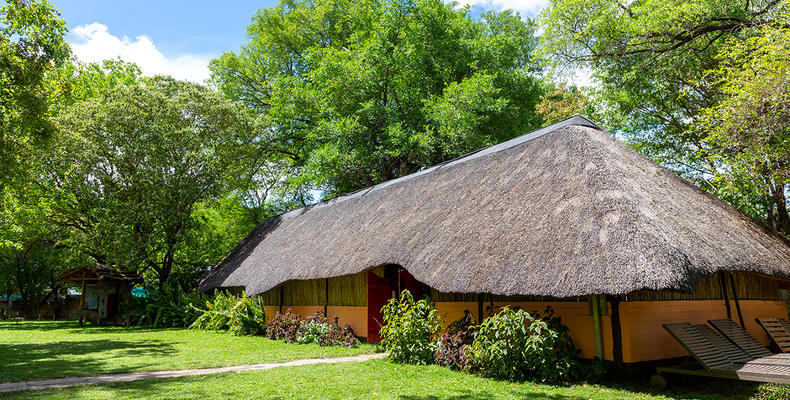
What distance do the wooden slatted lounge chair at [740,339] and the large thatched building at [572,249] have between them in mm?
454

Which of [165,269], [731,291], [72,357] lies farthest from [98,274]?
[731,291]

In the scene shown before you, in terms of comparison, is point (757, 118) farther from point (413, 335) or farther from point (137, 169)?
point (137, 169)

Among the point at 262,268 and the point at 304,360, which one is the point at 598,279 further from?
the point at 262,268

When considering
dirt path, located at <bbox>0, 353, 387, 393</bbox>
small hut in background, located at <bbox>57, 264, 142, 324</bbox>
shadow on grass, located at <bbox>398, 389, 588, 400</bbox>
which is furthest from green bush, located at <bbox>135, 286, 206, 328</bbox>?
shadow on grass, located at <bbox>398, 389, 588, 400</bbox>

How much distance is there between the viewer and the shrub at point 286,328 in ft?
43.5

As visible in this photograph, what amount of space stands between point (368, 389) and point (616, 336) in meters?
3.64

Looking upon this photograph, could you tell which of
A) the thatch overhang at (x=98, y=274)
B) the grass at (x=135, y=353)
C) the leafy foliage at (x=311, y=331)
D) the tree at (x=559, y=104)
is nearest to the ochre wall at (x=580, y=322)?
the grass at (x=135, y=353)

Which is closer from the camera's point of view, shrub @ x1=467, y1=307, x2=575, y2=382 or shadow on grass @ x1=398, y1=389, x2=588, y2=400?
shadow on grass @ x1=398, y1=389, x2=588, y2=400

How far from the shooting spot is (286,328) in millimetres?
13812

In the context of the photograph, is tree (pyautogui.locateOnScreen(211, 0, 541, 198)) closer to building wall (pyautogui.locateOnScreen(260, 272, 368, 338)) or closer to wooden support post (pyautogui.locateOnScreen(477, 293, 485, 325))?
building wall (pyautogui.locateOnScreen(260, 272, 368, 338))

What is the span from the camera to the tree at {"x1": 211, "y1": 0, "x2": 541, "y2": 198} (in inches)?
866

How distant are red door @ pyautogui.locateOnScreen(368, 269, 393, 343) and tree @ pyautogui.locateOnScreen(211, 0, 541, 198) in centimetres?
1001

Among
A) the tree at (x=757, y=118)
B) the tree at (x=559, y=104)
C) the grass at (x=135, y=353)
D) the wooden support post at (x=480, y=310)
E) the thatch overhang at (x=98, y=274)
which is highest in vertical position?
the tree at (x=559, y=104)

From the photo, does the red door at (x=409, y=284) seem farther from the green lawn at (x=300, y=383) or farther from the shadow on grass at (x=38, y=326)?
the shadow on grass at (x=38, y=326)
